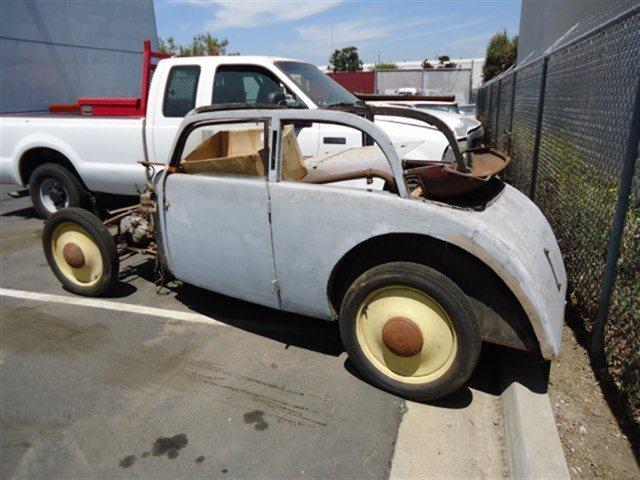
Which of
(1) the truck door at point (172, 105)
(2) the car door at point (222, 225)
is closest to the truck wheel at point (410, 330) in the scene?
(2) the car door at point (222, 225)

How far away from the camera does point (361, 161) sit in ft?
12.0

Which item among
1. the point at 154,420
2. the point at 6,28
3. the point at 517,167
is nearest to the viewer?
the point at 154,420

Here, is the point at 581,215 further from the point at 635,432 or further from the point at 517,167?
the point at 517,167

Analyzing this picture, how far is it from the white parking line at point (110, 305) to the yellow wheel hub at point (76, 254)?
0.63 feet

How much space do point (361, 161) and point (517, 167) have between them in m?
4.04

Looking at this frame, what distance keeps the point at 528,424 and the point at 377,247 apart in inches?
50.3

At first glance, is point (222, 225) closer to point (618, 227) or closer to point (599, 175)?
point (618, 227)

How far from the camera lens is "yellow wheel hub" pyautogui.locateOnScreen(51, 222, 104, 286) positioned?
4.38 meters

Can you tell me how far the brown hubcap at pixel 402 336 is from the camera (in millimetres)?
2766

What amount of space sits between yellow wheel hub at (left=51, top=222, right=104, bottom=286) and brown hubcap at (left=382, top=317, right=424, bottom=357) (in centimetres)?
293

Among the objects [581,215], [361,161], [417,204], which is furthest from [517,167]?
[417,204]

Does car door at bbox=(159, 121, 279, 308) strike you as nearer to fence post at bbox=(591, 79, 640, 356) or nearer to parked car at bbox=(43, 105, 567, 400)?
parked car at bbox=(43, 105, 567, 400)

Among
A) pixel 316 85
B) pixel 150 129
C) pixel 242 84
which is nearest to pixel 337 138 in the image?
pixel 316 85

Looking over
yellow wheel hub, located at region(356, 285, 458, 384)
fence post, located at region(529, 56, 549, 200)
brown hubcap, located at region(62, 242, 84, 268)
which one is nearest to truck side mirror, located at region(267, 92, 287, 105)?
brown hubcap, located at region(62, 242, 84, 268)
